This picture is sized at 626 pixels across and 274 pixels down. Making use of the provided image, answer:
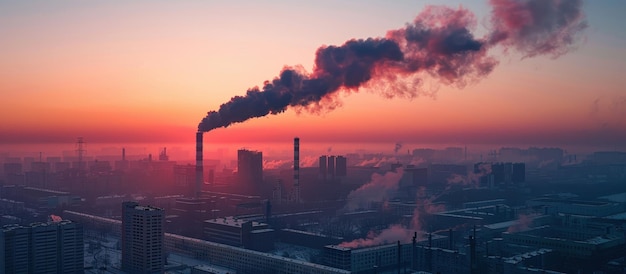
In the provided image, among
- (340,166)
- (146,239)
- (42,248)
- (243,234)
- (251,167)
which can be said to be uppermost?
(251,167)

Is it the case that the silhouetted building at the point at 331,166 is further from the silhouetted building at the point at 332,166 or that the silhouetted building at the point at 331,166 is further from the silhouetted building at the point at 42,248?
the silhouetted building at the point at 42,248

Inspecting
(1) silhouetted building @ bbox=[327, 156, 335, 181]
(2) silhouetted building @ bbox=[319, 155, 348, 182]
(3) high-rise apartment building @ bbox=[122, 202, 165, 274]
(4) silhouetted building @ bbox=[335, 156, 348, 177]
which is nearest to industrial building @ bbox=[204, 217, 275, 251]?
(3) high-rise apartment building @ bbox=[122, 202, 165, 274]

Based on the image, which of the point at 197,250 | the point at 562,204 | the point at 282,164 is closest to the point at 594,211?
the point at 562,204

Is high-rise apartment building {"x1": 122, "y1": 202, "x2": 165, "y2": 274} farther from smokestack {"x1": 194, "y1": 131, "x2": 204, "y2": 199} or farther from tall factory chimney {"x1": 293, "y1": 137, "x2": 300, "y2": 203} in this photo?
tall factory chimney {"x1": 293, "y1": 137, "x2": 300, "y2": 203}

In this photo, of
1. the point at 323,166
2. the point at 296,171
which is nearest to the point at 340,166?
the point at 323,166

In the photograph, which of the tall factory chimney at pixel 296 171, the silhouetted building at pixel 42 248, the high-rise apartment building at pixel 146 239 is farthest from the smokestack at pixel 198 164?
the high-rise apartment building at pixel 146 239

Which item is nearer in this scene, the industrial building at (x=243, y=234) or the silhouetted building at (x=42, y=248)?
the silhouetted building at (x=42, y=248)

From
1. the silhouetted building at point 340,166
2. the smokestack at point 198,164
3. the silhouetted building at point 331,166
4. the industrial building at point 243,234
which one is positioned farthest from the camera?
the silhouetted building at point 340,166

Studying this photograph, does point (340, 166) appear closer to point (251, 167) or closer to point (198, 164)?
point (251, 167)
